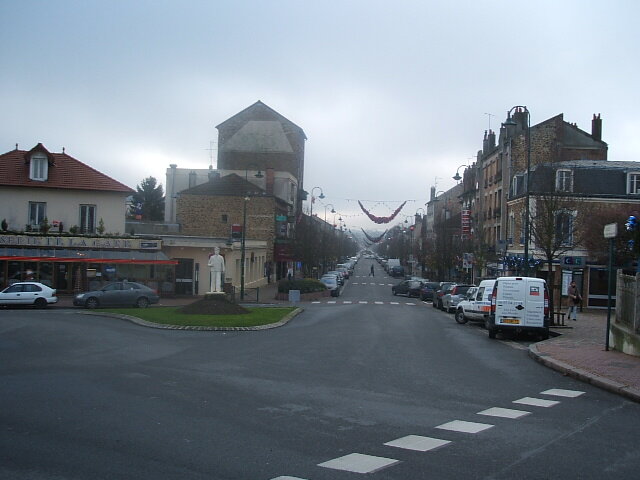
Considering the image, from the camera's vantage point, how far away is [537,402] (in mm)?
10531

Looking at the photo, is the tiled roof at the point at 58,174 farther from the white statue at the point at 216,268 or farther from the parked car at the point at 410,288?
the parked car at the point at 410,288

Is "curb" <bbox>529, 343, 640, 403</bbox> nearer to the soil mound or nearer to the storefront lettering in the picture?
the soil mound

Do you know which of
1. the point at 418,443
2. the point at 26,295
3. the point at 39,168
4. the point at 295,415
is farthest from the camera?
the point at 39,168

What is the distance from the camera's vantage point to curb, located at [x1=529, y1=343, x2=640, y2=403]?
36.4 ft

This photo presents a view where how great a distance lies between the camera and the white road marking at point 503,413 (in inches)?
370

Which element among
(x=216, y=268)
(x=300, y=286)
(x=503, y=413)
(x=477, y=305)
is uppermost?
(x=216, y=268)

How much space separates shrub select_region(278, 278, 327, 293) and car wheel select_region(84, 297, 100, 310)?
15.7 metres

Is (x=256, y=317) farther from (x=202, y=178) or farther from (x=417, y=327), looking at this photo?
(x=202, y=178)

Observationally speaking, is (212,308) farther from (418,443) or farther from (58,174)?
(58,174)

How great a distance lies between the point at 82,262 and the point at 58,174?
719 cm

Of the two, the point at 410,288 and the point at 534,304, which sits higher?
the point at 534,304

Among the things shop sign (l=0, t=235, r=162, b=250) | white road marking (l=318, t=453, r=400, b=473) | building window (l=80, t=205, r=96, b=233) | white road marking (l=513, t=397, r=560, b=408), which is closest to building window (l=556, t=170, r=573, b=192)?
shop sign (l=0, t=235, r=162, b=250)

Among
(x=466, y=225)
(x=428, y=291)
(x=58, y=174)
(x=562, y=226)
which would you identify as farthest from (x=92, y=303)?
(x=466, y=225)

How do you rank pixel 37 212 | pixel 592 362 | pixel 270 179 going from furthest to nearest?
1. pixel 270 179
2. pixel 37 212
3. pixel 592 362
